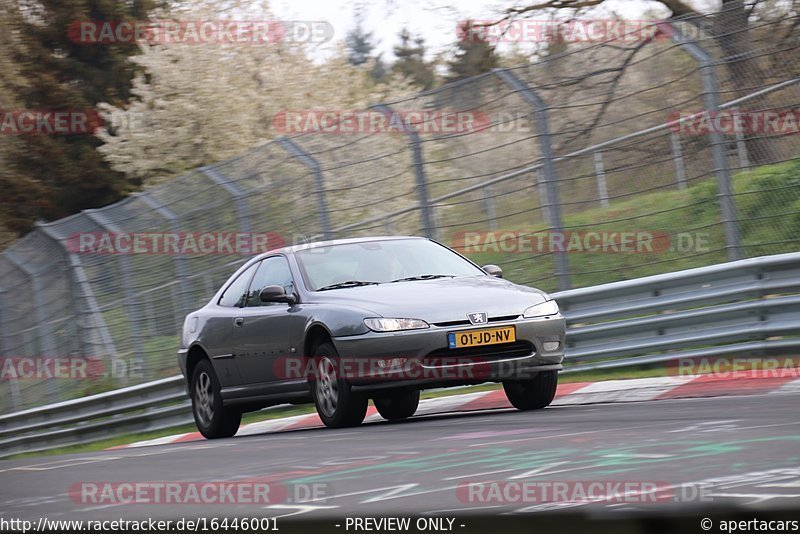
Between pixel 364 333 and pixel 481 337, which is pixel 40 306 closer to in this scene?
pixel 364 333

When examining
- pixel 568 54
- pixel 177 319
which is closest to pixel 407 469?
pixel 568 54

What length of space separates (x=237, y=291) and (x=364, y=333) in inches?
93.6

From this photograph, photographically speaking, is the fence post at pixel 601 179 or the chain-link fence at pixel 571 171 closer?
the chain-link fence at pixel 571 171

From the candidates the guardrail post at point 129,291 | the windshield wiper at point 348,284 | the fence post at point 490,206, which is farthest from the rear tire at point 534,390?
the guardrail post at point 129,291

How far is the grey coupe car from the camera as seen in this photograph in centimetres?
876

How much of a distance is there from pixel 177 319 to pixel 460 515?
1445 centimetres

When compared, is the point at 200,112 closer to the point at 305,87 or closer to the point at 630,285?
the point at 305,87

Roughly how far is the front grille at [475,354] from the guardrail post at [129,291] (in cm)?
878

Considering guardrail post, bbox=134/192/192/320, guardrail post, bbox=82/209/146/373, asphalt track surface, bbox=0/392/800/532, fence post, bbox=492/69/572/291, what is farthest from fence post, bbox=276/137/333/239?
asphalt track surface, bbox=0/392/800/532

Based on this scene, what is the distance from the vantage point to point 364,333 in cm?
878

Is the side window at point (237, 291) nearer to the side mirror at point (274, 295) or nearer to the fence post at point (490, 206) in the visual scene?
the side mirror at point (274, 295)

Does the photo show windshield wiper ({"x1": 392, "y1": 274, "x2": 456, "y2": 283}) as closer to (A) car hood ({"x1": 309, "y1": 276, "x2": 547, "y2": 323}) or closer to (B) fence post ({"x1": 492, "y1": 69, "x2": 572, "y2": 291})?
(A) car hood ({"x1": 309, "y1": 276, "x2": 547, "y2": 323})

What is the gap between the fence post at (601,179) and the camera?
451 inches

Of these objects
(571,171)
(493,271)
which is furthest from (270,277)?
(571,171)
